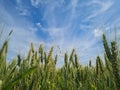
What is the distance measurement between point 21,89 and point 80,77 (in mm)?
1456

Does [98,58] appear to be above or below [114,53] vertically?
above

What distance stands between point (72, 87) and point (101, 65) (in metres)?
1.10

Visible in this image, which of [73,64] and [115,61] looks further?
[73,64]

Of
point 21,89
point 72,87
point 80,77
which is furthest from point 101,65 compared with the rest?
point 21,89

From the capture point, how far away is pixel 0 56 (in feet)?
5.63

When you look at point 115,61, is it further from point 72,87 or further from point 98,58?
point 98,58

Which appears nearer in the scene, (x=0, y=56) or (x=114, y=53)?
(x=0, y=56)

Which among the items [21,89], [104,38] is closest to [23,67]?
[21,89]

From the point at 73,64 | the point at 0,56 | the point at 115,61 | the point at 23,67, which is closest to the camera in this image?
the point at 0,56

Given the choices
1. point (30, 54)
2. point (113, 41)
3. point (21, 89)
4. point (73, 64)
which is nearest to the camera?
point (113, 41)

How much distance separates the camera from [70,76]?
4.54 meters

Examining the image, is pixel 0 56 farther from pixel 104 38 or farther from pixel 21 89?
pixel 21 89

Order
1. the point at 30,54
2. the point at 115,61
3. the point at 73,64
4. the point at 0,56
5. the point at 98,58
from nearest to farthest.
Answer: the point at 0,56
the point at 115,61
the point at 98,58
the point at 30,54
the point at 73,64

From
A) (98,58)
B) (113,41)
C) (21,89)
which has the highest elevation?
(98,58)
